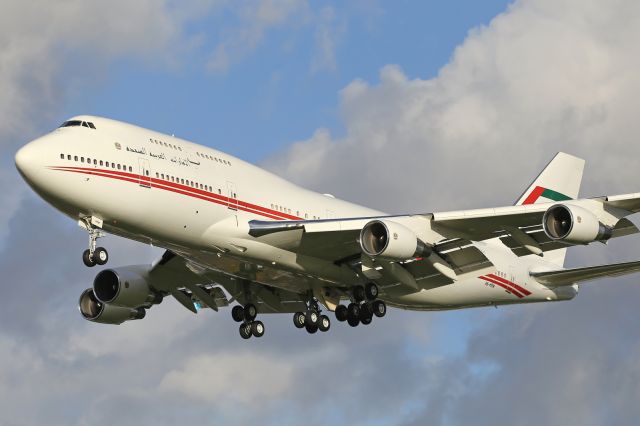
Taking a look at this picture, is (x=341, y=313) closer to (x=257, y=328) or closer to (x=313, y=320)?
(x=313, y=320)

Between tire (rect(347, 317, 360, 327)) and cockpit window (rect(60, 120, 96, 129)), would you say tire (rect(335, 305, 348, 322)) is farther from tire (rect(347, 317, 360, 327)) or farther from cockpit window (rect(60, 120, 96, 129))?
cockpit window (rect(60, 120, 96, 129))

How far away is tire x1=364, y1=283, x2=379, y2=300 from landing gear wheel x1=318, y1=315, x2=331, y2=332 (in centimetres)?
298

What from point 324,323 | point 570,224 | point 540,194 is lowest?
point 324,323

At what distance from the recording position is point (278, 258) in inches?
1896

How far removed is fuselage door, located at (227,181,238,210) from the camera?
1857 inches

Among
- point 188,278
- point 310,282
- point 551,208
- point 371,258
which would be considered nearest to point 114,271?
point 188,278

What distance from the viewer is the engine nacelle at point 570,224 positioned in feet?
150

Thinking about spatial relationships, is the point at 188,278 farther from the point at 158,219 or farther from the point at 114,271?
the point at 158,219

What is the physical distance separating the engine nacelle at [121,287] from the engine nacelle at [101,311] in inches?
57.5

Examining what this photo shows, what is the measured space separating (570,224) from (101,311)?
21.8m

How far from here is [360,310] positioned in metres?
52.2

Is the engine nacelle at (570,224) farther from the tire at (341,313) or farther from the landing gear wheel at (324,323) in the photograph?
the landing gear wheel at (324,323)

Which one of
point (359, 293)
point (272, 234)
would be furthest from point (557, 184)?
point (272, 234)

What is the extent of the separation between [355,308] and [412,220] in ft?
18.0
